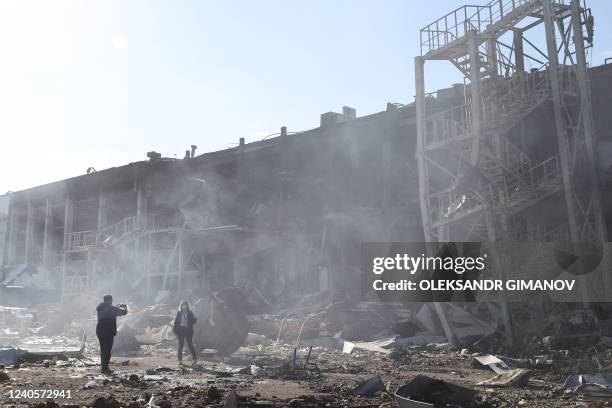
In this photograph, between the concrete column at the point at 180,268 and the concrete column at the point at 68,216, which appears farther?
the concrete column at the point at 68,216

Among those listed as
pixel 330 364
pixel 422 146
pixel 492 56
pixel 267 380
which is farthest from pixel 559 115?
pixel 267 380

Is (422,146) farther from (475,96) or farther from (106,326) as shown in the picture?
(106,326)

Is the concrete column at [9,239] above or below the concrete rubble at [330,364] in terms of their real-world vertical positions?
above

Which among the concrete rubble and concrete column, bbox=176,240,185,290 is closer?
the concrete rubble

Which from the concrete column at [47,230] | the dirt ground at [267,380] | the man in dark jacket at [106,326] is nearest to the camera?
the dirt ground at [267,380]

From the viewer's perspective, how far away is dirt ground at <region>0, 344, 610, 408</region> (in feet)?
24.2

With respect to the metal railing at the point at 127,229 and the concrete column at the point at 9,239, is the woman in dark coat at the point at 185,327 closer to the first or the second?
the metal railing at the point at 127,229

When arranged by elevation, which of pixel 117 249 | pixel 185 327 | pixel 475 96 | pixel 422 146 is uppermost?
pixel 475 96

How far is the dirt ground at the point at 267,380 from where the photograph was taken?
Result: 7.39 m

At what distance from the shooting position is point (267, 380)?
9664 millimetres

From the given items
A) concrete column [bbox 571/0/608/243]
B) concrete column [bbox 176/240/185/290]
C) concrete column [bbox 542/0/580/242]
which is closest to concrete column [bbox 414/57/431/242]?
concrete column [bbox 542/0/580/242]

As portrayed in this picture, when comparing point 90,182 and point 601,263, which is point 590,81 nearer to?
point 601,263

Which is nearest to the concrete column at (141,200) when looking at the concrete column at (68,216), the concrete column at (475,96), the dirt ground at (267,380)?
the concrete column at (68,216)

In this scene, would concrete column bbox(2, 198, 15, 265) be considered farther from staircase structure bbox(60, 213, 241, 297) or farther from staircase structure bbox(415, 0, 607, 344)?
staircase structure bbox(415, 0, 607, 344)
